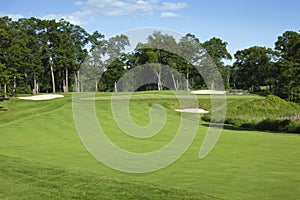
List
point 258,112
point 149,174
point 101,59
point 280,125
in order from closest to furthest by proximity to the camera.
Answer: point 149,174 < point 280,125 < point 258,112 < point 101,59

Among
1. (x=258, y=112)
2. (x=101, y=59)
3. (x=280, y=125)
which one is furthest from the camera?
(x=101, y=59)

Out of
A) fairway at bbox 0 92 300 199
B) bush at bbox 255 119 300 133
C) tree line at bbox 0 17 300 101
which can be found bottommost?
bush at bbox 255 119 300 133

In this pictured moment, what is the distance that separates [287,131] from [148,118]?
32.3ft

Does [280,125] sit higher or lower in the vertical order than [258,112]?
lower

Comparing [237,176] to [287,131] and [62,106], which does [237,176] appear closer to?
[287,131]

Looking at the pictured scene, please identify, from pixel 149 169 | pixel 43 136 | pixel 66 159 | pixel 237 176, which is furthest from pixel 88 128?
pixel 237 176

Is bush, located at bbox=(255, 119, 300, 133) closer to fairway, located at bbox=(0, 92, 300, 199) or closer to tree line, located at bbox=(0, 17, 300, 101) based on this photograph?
fairway, located at bbox=(0, 92, 300, 199)

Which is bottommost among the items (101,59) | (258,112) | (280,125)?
(280,125)

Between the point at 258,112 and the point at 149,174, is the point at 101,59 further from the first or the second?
the point at 149,174

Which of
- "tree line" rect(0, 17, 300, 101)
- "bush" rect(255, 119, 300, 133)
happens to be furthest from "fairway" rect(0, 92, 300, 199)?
"tree line" rect(0, 17, 300, 101)

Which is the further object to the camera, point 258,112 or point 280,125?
point 258,112

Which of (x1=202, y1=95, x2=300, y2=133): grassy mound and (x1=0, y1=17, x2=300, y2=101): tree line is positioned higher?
(x1=0, y1=17, x2=300, y2=101): tree line

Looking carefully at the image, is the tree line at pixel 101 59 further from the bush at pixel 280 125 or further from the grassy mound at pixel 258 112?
the bush at pixel 280 125

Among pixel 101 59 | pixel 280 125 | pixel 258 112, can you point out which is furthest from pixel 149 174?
pixel 101 59
